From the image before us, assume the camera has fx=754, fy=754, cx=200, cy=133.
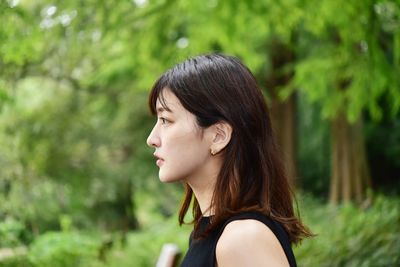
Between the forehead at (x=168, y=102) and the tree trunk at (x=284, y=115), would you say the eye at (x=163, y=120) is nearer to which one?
the forehead at (x=168, y=102)

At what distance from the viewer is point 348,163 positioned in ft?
61.9

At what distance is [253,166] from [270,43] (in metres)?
14.9

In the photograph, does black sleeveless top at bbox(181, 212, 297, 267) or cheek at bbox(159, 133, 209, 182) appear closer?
black sleeveless top at bbox(181, 212, 297, 267)

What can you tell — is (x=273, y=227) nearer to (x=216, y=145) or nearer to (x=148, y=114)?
(x=216, y=145)

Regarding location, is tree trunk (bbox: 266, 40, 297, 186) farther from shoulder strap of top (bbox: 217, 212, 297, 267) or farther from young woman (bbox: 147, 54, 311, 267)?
shoulder strap of top (bbox: 217, 212, 297, 267)

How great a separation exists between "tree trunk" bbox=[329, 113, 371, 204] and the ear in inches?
660

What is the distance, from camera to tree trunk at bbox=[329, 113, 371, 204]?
18.8 metres

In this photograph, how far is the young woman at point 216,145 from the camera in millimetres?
2072

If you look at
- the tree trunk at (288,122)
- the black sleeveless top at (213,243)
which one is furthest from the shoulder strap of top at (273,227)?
A: the tree trunk at (288,122)

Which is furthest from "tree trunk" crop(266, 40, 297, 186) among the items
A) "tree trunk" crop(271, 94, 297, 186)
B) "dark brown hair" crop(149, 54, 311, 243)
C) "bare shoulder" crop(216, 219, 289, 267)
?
"bare shoulder" crop(216, 219, 289, 267)

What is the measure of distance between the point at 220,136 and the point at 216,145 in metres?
0.03

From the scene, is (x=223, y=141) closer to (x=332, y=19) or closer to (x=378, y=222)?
(x=332, y=19)

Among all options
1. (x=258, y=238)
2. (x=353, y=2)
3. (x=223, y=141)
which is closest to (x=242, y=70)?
(x=223, y=141)

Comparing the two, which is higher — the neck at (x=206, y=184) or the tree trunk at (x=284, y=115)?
the neck at (x=206, y=184)
